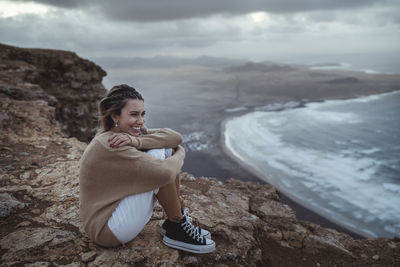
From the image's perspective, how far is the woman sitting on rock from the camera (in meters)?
1.99

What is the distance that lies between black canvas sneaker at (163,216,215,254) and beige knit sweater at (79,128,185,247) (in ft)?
2.03

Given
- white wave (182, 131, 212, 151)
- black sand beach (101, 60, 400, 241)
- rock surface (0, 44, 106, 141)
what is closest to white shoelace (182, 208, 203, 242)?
rock surface (0, 44, 106, 141)

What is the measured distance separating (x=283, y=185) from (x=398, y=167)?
11767mm

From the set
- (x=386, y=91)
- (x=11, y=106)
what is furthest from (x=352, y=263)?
(x=386, y=91)

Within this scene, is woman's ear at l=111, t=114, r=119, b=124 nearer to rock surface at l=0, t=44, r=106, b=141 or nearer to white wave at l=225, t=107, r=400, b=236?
rock surface at l=0, t=44, r=106, b=141

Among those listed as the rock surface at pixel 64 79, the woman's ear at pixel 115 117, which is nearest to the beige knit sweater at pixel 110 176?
the woman's ear at pixel 115 117

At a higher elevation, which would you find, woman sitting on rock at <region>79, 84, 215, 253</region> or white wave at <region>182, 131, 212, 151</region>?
woman sitting on rock at <region>79, 84, 215, 253</region>

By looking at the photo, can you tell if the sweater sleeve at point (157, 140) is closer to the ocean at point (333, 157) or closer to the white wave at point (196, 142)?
the ocean at point (333, 157)

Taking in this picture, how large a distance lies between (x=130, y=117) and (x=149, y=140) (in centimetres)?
28

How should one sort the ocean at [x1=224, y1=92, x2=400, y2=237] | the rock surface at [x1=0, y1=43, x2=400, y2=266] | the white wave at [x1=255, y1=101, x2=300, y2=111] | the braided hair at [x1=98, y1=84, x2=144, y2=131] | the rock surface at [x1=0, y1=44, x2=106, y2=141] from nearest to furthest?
the braided hair at [x1=98, y1=84, x2=144, y2=131]
the rock surface at [x1=0, y1=43, x2=400, y2=266]
the rock surface at [x1=0, y1=44, x2=106, y2=141]
the ocean at [x1=224, y1=92, x2=400, y2=237]
the white wave at [x1=255, y1=101, x2=300, y2=111]

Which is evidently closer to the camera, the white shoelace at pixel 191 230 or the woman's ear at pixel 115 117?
the woman's ear at pixel 115 117

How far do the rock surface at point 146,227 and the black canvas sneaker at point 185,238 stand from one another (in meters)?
0.14

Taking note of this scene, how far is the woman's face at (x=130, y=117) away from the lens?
2266 mm

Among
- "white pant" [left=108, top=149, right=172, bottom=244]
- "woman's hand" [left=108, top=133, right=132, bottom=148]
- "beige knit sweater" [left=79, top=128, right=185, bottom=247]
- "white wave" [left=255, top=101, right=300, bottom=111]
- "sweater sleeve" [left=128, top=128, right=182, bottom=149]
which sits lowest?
"white wave" [left=255, top=101, right=300, bottom=111]
